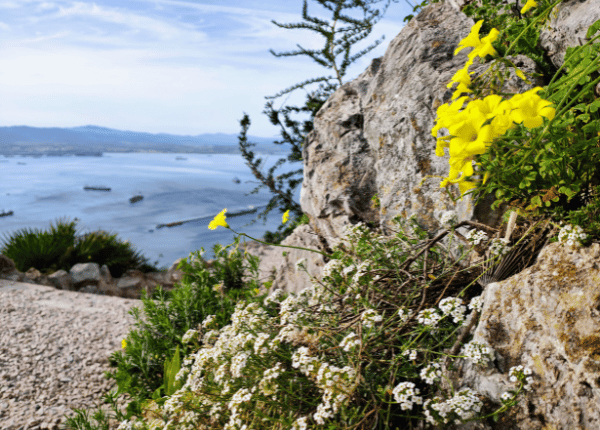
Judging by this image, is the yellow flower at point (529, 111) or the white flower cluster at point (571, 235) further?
the white flower cluster at point (571, 235)

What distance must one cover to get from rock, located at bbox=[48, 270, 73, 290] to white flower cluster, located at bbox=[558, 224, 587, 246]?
635 centimetres

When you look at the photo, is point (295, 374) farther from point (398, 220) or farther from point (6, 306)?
point (6, 306)

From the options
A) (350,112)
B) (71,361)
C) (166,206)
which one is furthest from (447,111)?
(166,206)

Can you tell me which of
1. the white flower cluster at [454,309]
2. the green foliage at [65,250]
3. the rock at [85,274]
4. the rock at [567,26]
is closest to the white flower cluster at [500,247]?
the white flower cluster at [454,309]

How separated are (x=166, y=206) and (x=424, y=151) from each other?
380 inches

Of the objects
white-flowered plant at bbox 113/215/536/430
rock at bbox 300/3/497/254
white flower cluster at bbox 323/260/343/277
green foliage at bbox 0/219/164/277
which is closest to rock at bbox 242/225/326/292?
rock at bbox 300/3/497/254

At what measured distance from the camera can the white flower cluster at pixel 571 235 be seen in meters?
1.54

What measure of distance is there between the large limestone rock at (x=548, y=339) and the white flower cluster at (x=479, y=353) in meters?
0.09

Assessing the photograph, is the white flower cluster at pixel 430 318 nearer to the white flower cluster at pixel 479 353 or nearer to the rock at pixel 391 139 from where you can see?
the white flower cluster at pixel 479 353

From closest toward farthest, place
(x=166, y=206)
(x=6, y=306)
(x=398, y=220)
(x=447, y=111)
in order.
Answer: (x=447, y=111) → (x=398, y=220) → (x=6, y=306) → (x=166, y=206)

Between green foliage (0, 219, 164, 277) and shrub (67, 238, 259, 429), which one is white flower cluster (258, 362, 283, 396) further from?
green foliage (0, 219, 164, 277)

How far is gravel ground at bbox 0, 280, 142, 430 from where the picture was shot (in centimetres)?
295

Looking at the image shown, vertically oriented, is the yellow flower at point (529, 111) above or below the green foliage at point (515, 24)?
below

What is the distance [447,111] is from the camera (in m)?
1.38
